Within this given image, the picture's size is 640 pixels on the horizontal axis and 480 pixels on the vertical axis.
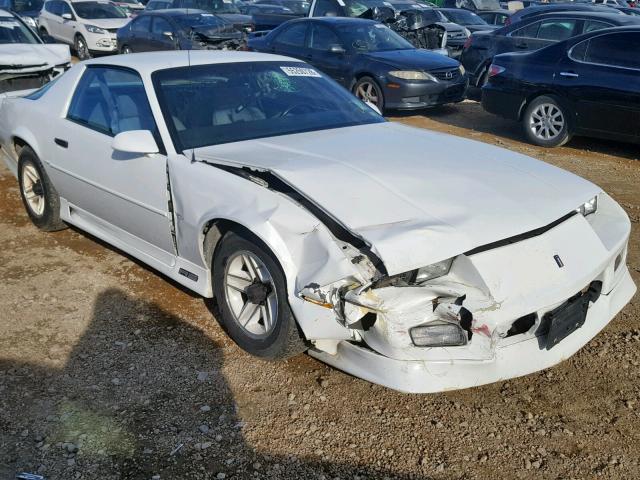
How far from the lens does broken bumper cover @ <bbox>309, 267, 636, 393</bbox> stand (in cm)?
278

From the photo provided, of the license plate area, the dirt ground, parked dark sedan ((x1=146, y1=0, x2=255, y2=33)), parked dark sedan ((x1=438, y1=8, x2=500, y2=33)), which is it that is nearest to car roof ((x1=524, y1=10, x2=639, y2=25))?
parked dark sedan ((x1=438, y1=8, x2=500, y2=33))

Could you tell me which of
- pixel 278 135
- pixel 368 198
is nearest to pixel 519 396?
pixel 368 198

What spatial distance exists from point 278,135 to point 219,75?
24.4 inches

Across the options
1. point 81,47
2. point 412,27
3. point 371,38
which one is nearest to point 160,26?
point 81,47

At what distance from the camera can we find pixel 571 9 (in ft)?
35.8

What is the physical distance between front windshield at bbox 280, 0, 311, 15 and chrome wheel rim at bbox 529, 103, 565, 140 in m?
9.90

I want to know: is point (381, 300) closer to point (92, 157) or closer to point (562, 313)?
point (562, 313)

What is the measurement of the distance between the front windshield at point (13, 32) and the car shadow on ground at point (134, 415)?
7616mm

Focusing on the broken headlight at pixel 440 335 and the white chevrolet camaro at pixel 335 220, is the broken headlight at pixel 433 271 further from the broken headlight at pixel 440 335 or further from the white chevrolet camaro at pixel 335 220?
the broken headlight at pixel 440 335

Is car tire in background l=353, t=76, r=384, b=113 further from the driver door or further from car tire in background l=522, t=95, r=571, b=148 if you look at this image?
the driver door

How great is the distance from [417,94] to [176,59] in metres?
5.92

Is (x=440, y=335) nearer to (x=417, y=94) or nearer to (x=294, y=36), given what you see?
(x=417, y=94)

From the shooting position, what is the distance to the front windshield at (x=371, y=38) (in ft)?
33.7

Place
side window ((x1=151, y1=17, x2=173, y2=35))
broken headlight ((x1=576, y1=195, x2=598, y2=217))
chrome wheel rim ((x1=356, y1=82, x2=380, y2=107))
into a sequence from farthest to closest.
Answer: side window ((x1=151, y1=17, x2=173, y2=35))
chrome wheel rim ((x1=356, y1=82, x2=380, y2=107))
broken headlight ((x1=576, y1=195, x2=598, y2=217))
